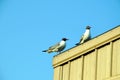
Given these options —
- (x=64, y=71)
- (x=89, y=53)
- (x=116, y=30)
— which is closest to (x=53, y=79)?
(x=64, y=71)

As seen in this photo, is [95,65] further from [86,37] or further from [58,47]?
[58,47]

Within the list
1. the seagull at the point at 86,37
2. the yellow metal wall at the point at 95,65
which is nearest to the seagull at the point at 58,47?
the seagull at the point at 86,37

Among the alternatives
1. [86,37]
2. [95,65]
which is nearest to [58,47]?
[86,37]

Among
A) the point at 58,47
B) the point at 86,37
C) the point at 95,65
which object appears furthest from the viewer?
the point at 58,47

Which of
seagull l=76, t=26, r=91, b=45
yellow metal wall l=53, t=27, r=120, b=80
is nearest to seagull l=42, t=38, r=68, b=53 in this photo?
seagull l=76, t=26, r=91, b=45

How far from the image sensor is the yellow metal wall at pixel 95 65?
32156 millimetres

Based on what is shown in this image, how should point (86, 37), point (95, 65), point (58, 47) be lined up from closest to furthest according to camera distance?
point (95, 65)
point (86, 37)
point (58, 47)

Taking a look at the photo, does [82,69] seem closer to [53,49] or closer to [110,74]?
[110,74]

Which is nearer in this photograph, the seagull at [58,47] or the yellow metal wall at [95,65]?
the yellow metal wall at [95,65]

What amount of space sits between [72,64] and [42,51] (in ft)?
29.0

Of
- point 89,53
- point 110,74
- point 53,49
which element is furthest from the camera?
point 53,49

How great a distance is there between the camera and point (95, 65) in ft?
109

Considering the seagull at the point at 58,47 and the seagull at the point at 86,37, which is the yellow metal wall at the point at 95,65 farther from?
the seagull at the point at 58,47

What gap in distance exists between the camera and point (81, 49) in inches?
1369
